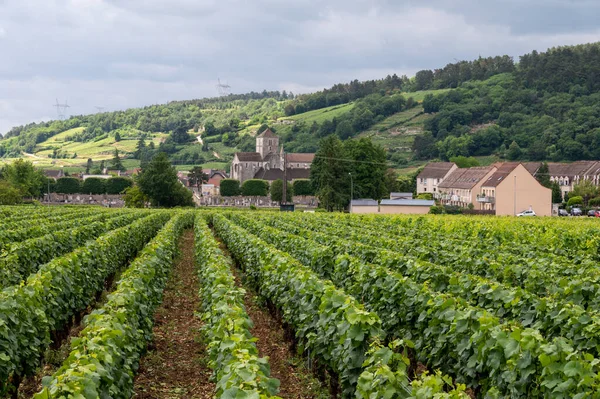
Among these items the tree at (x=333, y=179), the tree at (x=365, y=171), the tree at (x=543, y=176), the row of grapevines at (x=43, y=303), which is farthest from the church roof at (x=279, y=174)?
the row of grapevines at (x=43, y=303)

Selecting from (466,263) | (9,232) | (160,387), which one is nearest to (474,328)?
(160,387)

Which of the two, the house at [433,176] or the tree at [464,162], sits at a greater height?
the tree at [464,162]

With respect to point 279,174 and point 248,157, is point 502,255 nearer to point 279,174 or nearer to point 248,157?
point 279,174

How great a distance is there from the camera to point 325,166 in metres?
93.2

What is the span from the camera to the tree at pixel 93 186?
147 metres

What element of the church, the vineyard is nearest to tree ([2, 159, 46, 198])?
the church

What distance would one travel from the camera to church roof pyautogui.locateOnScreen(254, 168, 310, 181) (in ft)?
596

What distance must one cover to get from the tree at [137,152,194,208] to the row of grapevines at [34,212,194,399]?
85801 mm

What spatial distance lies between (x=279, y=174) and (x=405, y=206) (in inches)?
4291

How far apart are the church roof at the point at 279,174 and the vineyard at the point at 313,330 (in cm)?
16039

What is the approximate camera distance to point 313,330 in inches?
504

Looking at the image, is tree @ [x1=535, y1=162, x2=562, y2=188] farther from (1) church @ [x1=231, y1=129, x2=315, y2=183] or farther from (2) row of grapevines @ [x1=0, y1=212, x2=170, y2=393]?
(2) row of grapevines @ [x1=0, y1=212, x2=170, y2=393]

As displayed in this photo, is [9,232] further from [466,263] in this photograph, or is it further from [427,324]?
[427,324]

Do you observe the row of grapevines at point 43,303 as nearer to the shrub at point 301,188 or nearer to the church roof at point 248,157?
the shrub at point 301,188
